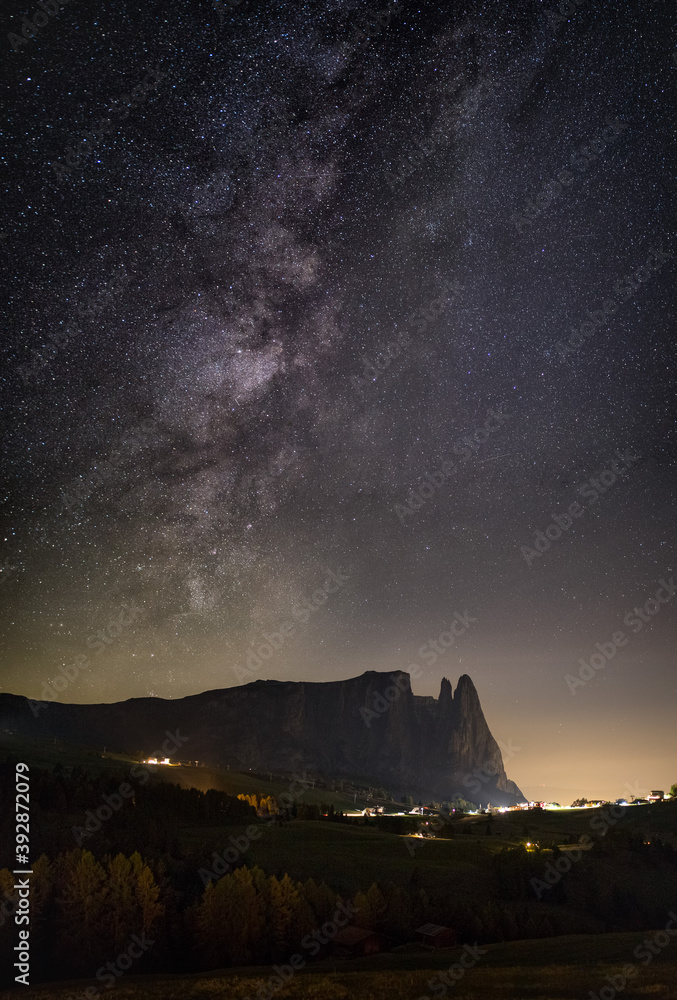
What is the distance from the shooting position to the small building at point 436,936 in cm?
4813

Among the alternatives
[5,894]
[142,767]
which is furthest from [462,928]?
[142,767]

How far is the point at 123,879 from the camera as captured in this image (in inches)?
2124

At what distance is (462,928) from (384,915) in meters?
6.44

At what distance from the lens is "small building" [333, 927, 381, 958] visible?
4600 centimetres

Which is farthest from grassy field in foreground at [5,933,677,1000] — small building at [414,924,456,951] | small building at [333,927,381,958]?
small building at [414,924,456,951]

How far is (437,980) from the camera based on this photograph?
1359 inches

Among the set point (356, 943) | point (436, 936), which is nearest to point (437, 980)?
point (356, 943)

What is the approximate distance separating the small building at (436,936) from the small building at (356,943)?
369 centimetres

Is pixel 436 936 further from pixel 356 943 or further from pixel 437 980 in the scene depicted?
pixel 437 980

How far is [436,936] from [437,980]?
15.9 m

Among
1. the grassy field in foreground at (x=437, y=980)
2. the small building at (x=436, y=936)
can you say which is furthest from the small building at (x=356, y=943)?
the small building at (x=436, y=936)

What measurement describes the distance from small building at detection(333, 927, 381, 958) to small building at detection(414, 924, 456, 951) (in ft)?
12.1

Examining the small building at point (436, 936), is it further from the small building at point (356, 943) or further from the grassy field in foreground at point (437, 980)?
the grassy field in foreground at point (437, 980)

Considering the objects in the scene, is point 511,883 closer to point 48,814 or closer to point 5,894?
point 5,894
